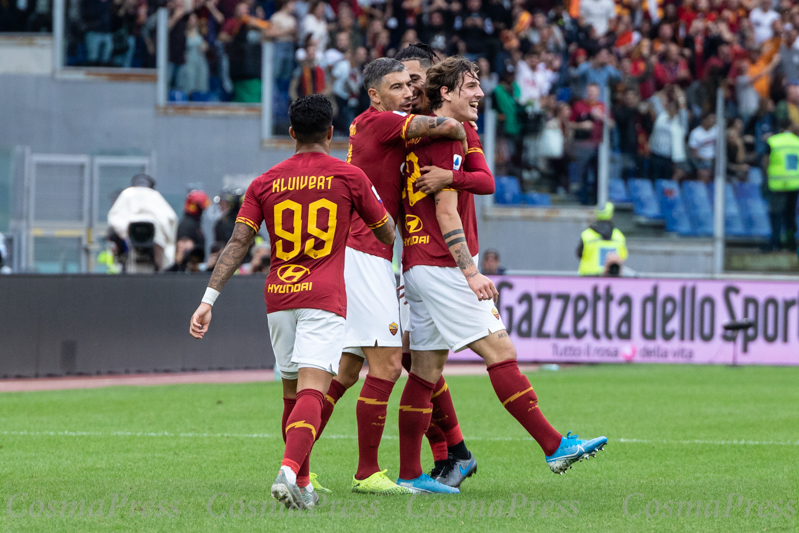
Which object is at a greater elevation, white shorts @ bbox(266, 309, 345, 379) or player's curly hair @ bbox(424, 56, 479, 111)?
player's curly hair @ bbox(424, 56, 479, 111)

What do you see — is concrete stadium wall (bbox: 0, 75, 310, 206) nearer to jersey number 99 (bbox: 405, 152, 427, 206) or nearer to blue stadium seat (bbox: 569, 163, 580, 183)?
blue stadium seat (bbox: 569, 163, 580, 183)

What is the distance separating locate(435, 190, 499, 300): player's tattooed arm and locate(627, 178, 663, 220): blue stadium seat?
12.9m

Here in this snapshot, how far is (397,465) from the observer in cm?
661

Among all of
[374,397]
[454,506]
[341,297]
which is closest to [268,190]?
[341,297]

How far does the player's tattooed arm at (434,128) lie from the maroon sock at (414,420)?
1251mm

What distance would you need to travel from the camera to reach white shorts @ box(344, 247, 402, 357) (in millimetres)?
5523

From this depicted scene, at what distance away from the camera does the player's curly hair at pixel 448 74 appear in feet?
18.7

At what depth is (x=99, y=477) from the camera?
238 inches

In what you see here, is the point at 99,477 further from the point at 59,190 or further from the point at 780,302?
the point at 59,190

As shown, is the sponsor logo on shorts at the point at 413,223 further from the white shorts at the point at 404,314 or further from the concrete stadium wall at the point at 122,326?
the concrete stadium wall at the point at 122,326

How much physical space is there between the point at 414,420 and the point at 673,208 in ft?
43.3

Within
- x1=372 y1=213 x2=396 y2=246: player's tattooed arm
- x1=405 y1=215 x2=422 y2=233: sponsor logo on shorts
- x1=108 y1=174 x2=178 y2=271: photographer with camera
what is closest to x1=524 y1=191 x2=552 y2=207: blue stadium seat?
x1=108 y1=174 x2=178 y2=271: photographer with camera

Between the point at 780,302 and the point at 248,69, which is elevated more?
the point at 248,69

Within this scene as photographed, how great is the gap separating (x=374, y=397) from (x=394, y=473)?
2.81 ft
